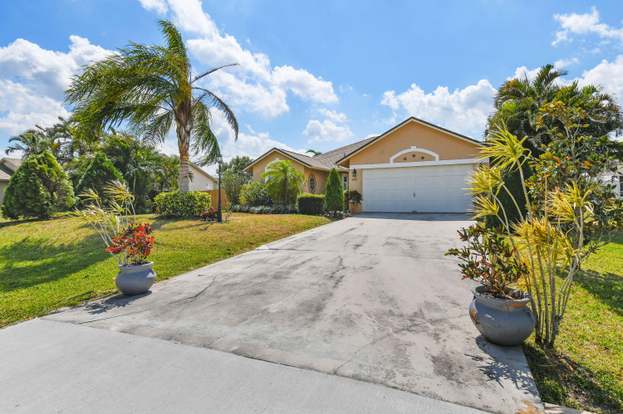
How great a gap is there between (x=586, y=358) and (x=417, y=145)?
14.9 m

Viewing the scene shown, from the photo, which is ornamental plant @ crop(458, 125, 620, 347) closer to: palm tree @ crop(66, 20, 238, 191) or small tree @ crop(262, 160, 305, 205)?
palm tree @ crop(66, 20, 238, 191)

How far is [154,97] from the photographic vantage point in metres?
11.1

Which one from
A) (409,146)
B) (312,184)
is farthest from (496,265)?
(312,184)

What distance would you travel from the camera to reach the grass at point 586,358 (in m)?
2.34

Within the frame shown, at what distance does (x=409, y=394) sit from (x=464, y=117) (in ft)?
54.8

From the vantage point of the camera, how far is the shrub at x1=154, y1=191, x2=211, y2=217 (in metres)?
12.7

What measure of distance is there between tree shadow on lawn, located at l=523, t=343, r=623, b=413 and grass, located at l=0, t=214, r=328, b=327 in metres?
6.13

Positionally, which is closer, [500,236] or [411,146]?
[500,236]

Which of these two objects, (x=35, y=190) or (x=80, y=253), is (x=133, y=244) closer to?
(x=80, y=253)

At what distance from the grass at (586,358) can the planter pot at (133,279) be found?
5294 millimetres

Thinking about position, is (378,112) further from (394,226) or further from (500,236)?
(500,236)

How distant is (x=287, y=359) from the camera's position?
290 centimetres

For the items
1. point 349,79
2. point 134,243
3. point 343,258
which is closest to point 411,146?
point 349,79

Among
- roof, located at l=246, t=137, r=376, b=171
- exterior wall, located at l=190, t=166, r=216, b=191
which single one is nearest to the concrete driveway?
roof, located at l=246, t=137, r=376, b=171
